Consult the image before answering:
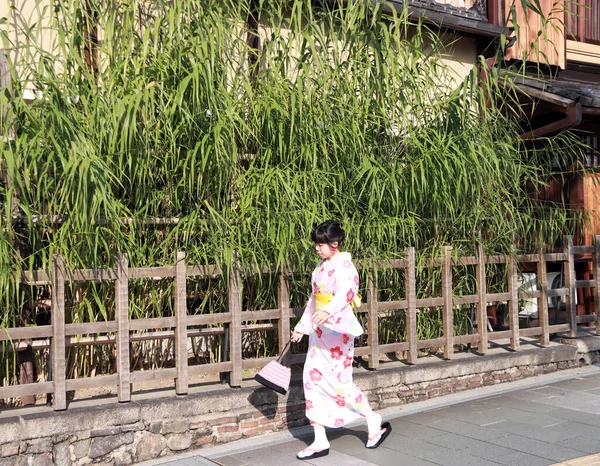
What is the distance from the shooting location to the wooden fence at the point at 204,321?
16.5ft

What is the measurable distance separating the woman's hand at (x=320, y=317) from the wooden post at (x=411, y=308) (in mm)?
1827

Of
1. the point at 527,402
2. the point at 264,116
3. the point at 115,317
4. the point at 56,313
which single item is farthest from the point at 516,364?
the point at 56,313

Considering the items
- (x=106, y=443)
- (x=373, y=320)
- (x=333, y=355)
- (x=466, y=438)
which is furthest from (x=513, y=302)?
(x=106, y=443)

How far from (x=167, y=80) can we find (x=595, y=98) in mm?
5885

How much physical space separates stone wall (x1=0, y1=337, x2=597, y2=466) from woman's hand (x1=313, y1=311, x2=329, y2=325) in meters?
1.01

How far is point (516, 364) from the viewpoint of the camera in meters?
7.62

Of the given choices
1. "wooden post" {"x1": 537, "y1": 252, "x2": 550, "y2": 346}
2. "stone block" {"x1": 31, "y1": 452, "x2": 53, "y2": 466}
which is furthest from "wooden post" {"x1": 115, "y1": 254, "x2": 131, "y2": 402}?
"wooden post" {"x1": 537, "y1": 252, "x2": 550, "y2": 346}

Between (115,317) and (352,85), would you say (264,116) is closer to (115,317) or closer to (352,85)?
(352,85)

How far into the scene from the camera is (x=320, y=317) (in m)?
5.10

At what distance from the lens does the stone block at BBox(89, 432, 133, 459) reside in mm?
5074

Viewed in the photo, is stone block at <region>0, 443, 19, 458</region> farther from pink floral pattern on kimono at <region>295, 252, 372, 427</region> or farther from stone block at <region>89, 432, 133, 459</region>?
pink floral pattern on kimono at <region>295, 252, 372, 427</region>

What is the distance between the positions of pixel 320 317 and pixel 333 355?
0.44m

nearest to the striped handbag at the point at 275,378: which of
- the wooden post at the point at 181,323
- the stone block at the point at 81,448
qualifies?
the wooden post at the point at 181,323

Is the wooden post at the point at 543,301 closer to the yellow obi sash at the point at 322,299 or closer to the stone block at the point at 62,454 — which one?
the yellow obi sash at the point at 322,299
